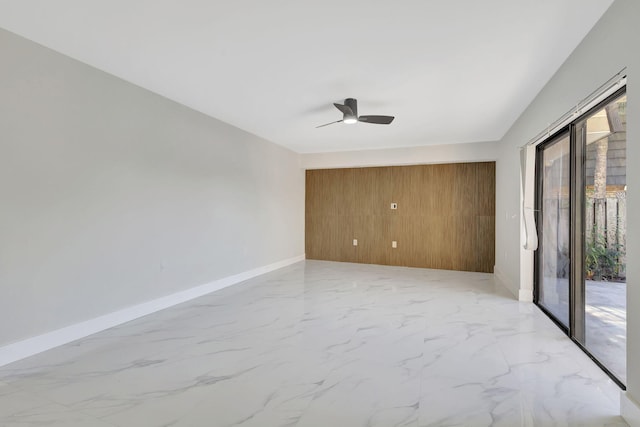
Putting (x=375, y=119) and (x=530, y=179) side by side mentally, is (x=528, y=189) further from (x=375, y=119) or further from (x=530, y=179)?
(x=375, y=119)

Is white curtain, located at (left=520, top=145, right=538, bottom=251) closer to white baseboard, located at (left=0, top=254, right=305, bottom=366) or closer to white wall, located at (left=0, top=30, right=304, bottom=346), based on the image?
white wall, located at (left=0, top=30, right=304, bottom=346)

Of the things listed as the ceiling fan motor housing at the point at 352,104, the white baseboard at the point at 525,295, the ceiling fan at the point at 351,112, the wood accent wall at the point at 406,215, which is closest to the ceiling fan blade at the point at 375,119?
the ceiling fan at the point at 351,112

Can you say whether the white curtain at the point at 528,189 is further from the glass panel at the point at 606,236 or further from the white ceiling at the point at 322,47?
the glass panel at the point at 606,236

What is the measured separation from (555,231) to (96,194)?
458 centimetres

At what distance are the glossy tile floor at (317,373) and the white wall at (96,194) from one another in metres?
0.42

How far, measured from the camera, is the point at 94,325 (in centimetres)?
292

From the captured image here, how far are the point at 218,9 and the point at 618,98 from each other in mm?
2698

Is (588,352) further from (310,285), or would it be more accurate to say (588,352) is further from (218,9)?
(218,9)

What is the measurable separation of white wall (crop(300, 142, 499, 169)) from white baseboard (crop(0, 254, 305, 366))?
335 centimetres

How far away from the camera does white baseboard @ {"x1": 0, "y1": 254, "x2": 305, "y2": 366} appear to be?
239 cm

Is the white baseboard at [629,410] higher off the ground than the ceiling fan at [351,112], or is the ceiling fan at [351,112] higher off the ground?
the ceiling fan at [351,112]

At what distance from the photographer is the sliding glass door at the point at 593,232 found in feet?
7.16

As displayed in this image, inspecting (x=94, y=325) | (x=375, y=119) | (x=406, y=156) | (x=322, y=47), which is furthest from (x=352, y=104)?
(x=94, y=325)

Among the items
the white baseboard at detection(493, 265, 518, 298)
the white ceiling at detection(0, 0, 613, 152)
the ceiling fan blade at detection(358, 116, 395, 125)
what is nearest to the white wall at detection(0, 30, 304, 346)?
the white ceiling at detection(0, 0, 613, 152)
